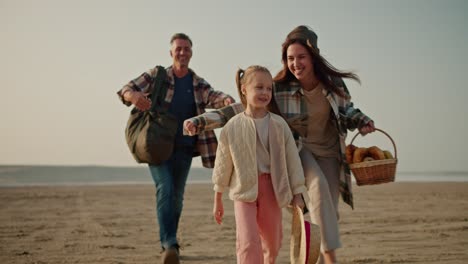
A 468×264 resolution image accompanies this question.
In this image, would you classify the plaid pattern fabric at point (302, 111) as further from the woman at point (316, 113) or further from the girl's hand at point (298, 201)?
the girl's hand at point (298, 201)

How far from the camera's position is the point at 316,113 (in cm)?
477

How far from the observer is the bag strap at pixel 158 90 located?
19.8ft

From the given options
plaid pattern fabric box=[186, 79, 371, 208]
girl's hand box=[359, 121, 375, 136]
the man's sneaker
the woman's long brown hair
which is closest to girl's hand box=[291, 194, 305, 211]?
plaid pattern fabric box=[186, 79, 371, 208]

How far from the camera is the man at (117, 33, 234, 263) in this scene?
19.6 feet

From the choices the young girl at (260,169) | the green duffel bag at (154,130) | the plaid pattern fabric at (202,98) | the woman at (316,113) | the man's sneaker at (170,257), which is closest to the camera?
the young girl at (260,169)

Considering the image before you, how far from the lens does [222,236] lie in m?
7.71

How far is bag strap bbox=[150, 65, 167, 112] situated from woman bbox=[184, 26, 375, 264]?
158 centimetres

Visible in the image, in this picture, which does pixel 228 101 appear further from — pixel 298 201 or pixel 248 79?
pixel 298 201

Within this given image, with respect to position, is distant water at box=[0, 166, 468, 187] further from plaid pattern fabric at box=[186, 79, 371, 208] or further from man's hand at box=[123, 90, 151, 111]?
plaid pattern fabric at box=[186, 79, 371, 208]

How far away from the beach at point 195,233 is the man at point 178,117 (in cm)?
58

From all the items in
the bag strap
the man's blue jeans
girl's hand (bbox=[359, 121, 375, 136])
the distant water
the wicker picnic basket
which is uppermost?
the bag strap

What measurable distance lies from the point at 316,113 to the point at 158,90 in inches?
78.4

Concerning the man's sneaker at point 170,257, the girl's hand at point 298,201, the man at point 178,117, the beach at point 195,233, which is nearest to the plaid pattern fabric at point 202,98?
the man at point 178,117

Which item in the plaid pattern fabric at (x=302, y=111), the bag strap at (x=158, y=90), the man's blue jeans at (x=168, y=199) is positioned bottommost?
the man's blue jeans at (x=168, y=199)
